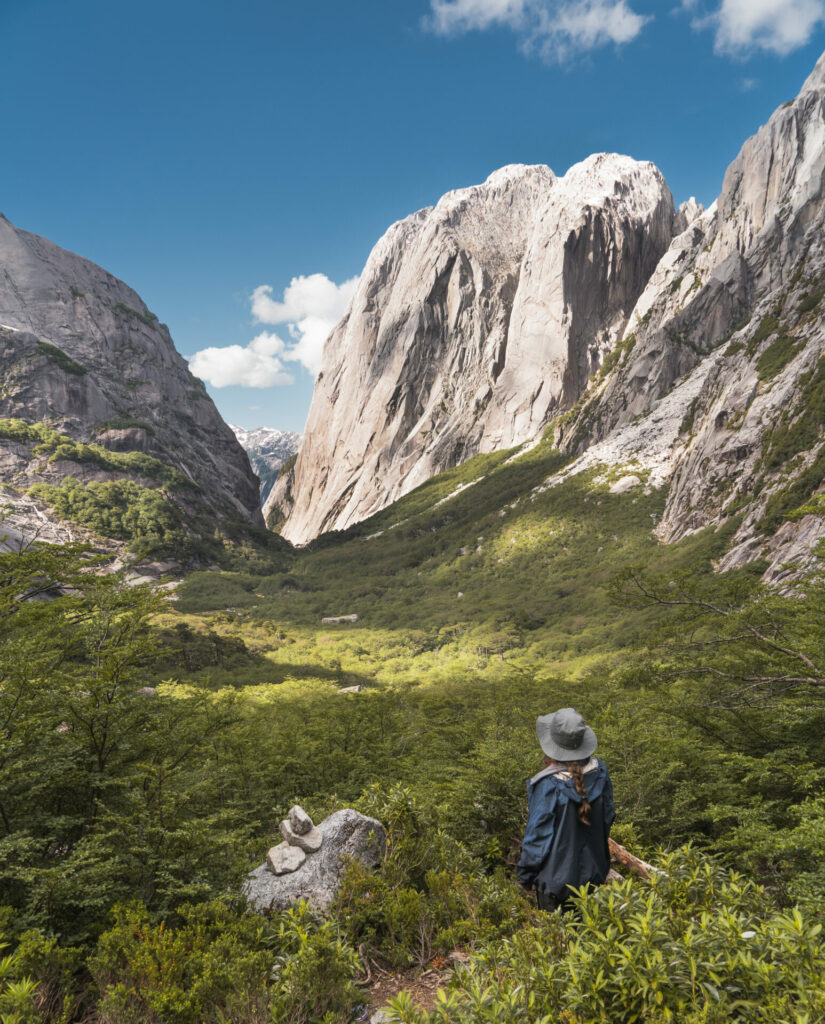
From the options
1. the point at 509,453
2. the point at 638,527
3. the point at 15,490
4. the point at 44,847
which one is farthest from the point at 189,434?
the point at 44,847

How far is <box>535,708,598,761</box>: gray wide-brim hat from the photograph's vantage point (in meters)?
3.92

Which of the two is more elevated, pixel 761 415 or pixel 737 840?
pixel 761 415

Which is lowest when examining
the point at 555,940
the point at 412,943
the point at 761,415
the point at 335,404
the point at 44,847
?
the point at 412,943

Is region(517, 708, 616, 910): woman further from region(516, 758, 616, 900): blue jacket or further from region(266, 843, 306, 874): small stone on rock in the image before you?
region(266, 843, 306, 874): small stone on rock

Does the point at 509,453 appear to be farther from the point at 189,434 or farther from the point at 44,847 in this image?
the point at 44,847

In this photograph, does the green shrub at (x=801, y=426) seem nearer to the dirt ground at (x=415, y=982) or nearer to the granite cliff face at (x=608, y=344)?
the granite cliff face at (x=608, y=344)

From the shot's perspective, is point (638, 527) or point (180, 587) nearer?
point (638, 527)

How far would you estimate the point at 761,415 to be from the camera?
36.8 meters

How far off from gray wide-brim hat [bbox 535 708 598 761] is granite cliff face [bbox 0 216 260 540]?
71489 millimetres

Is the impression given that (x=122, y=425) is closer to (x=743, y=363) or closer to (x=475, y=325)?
(x=475, y=325)

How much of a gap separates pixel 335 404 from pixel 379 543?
62.5 meters

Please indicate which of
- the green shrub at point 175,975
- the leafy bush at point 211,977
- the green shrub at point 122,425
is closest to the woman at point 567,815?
the leafy bush at point 211,977

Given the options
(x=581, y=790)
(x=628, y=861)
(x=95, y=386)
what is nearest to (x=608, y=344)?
(x=95, y=386)

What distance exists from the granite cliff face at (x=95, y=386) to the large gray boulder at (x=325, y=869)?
2704 inches
